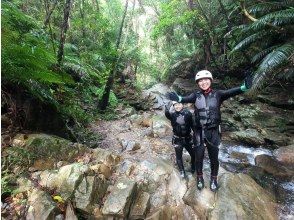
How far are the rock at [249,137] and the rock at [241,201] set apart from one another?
145 inches

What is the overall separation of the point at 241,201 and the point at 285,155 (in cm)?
373

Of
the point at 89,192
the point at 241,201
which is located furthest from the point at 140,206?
the point at 241,201

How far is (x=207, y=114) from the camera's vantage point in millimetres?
4867

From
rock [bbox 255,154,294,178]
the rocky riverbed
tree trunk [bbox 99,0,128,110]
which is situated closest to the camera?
the rocky riverbed

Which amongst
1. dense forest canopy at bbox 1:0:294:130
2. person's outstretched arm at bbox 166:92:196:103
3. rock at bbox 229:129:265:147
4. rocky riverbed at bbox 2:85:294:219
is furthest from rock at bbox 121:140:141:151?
rock at bbox 229:129:265:147

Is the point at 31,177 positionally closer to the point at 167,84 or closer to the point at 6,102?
the point at 6,102

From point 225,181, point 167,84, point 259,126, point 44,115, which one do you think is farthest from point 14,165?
point 167,84

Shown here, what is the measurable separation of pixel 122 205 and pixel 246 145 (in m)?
5.97

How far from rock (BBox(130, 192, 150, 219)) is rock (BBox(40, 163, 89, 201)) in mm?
1026

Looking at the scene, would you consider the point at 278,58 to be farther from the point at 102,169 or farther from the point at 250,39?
the point at 102,169

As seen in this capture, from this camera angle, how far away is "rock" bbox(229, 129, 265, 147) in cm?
941

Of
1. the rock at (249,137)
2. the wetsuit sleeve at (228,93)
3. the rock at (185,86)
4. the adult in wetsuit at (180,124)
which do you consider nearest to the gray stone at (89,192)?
the adult in wetsuit at (180,124)

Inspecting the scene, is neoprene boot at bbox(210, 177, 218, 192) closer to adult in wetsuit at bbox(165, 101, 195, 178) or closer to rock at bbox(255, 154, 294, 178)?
adult in wetsuit at bbox(165, 101, 195, 178)

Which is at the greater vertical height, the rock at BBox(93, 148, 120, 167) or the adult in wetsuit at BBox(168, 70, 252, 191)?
the adult in wetsuit at BBox(168, 70, 252, 191)
